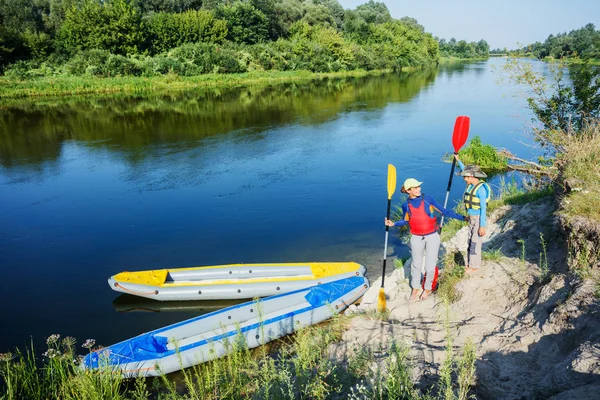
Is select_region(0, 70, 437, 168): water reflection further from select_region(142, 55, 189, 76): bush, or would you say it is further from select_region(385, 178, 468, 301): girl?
select_region(385, 178, 468, 301): girl

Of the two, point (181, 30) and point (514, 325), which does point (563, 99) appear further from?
point (181, 30)

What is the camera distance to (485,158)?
1522 cm

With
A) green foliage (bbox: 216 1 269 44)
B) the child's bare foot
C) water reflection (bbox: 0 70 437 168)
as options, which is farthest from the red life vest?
green foliage (bbox: 216 1 269 44)

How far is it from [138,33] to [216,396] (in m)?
48.6

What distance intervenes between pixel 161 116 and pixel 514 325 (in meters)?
25.8

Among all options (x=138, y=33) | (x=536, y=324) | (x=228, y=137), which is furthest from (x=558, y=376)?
(x=138, y=33)

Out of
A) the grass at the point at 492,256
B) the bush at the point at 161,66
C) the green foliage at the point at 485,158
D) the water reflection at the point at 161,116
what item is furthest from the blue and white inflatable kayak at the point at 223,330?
the bush at the point at 161,66

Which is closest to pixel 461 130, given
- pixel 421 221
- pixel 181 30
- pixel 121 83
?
pixel 421 221

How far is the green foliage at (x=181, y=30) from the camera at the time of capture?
48.4 meters

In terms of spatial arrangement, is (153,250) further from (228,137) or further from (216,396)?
(228,137)

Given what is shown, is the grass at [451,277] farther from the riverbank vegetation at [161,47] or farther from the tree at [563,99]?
the riverbank vegetation at [161,47]

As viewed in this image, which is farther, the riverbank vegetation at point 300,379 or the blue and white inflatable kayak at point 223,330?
the blue and white inflatable kayak at point 223,330

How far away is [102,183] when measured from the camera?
15.3 m

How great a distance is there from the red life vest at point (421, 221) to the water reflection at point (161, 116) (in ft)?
48.3
